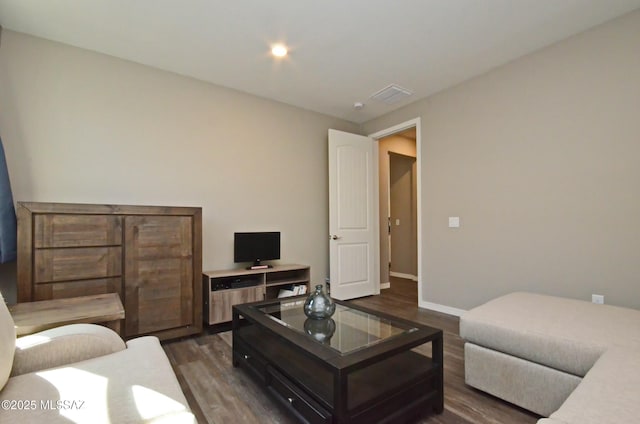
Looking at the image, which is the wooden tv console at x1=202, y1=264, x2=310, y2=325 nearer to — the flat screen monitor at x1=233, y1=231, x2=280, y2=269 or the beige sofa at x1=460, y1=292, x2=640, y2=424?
the flat screen monitor at x1=233, y1=231, x2=280, y2=269

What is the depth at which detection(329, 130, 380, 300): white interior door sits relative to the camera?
13.6 ft

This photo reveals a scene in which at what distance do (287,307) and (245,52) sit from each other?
2321 mm

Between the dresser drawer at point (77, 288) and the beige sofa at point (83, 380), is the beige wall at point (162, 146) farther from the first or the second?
the beige sofa at point (83, 380)

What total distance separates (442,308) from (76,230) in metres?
3.70

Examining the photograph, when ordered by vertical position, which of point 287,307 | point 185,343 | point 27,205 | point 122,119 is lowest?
point 185,343

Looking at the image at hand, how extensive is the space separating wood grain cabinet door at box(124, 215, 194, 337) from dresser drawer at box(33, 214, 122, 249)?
10 centimetres

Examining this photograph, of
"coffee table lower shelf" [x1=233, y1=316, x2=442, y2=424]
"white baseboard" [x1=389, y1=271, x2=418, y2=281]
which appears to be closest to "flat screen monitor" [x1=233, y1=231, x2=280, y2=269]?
"coffee table lower shelf" [x1=233, y1=316, x2=442, y2=424]

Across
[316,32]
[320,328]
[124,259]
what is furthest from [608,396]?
[124,259]

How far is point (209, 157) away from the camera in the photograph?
340cm

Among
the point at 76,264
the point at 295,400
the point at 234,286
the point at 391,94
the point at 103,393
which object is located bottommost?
the point at 295,400

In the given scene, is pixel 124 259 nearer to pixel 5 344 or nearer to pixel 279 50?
pixel 5 344

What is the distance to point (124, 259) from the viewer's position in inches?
98.0

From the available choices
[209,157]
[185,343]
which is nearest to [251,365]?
[185,343]

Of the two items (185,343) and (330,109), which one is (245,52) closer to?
(330,109)
